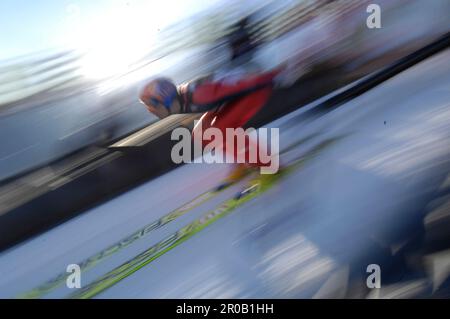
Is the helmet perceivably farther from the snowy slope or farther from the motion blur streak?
the snowy slope

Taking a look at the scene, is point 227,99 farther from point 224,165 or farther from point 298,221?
point 298,221

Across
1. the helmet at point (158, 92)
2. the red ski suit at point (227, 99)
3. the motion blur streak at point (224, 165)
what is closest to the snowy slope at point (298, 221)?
the motion blur streak at point (224, 165)

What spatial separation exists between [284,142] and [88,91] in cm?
67

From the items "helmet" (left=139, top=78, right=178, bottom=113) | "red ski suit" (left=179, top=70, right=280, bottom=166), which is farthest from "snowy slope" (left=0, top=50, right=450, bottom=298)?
"helmet" (left=139, top=78, right=178, bottom=113)

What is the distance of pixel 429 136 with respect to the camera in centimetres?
128

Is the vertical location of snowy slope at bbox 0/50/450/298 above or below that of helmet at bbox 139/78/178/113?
below

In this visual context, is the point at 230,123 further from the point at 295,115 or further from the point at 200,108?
the point at 295,115

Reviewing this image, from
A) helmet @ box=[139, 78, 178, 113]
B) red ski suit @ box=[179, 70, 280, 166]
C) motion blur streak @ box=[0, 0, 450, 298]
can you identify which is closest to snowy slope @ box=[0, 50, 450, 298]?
motion blur streak @ box=[0, 0, 450, 298]

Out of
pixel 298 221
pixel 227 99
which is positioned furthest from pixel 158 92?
pixel 298 221

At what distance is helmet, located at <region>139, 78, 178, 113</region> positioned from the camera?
1.17m

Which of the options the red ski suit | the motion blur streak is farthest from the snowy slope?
the red ski suit

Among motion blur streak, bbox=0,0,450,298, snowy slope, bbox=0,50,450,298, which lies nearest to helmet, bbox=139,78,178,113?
motion blur streak, bbox=0,0,450,298

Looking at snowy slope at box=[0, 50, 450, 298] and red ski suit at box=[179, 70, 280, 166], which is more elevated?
red ski suit at box=[179, 70, 280, 166]

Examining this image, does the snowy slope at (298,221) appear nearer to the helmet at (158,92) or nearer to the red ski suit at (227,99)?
the red ski suit at (227,99)
